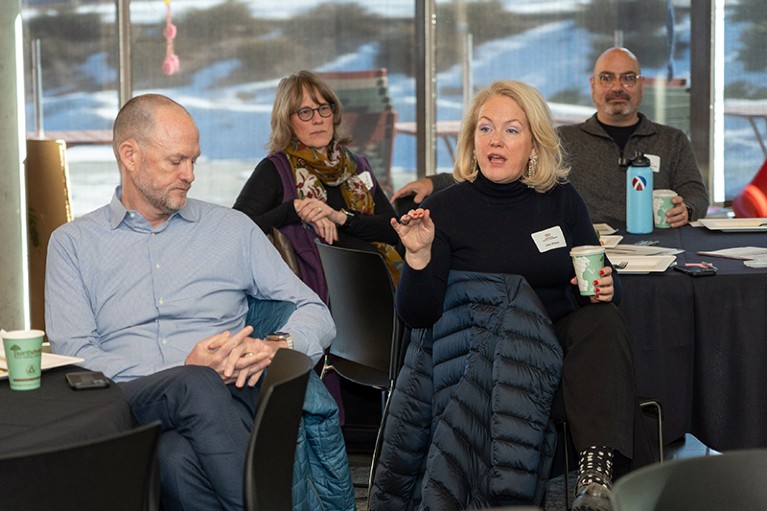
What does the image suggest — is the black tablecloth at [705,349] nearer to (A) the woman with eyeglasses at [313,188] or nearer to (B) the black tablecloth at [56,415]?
(A) the woman with eyeglasses at [313,188]

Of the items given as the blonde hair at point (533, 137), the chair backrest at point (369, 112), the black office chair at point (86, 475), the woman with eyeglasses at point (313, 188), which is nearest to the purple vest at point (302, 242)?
the woman with eyeglasses at point (313, 188)

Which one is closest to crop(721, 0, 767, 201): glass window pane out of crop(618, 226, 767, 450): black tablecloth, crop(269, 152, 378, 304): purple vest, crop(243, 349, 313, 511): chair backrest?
crop(269, 152, 378, 304): purple vest

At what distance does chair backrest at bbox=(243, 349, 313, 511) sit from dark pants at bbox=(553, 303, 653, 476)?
43.2 inches

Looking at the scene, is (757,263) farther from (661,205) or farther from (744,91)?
(744,91)

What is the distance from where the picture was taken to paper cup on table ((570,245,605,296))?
121 inches

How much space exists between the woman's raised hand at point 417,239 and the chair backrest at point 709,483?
65.8 inches

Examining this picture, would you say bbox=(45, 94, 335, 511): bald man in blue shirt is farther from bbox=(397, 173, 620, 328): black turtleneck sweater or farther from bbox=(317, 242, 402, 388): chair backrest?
bbox=(317, 242, 402, 388): chair backrest

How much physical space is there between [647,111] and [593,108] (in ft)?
1.16

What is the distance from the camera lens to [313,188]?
4539 mm

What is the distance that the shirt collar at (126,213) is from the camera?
9.64ft

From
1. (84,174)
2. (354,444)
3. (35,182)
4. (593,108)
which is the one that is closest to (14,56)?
(35,182)

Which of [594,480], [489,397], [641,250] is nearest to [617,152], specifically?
[641,250]

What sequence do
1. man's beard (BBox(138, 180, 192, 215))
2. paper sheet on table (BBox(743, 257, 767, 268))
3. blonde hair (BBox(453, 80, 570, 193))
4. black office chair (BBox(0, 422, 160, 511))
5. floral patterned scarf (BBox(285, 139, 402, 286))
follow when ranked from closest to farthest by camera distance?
1. black office chair (BBox(0, 422, 160, 511))
2. man's beard (BBox(138, 180, 192, 215))
3. blonde hair (BBox(453, 80, 570, 193))
4. paper sheet on table (BBox(743, 257, 767, 268))
5. floral patterned scarf (BBox(285, 139, 402, 286))

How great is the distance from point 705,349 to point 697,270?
25cm
